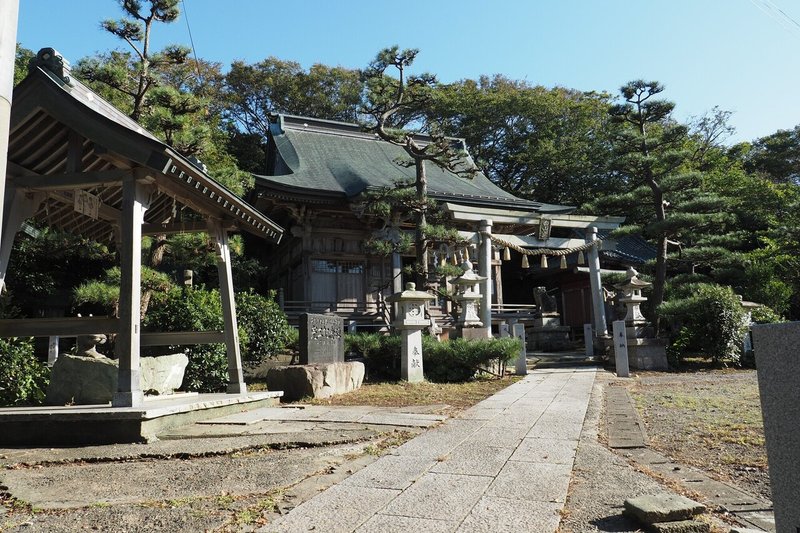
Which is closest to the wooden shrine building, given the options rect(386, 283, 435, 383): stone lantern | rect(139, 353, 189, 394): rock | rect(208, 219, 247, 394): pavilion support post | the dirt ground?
rect(386, 283, 435, 383): stone lantern

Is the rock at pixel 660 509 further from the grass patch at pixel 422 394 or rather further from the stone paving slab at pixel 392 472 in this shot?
the grass patch at pixel 422 394

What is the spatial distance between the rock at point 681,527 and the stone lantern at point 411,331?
8223mm

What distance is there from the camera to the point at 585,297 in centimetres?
2533

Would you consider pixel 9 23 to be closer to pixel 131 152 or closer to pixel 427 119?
pixel 131 152

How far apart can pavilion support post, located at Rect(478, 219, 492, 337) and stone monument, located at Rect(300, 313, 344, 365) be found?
17.2 ft

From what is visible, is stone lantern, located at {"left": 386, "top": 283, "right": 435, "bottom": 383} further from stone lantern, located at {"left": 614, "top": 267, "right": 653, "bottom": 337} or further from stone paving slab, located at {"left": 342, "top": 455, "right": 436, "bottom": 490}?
stone lantern, located at {"left": 614, "top": 267, "right": 653, "bottom": 337}

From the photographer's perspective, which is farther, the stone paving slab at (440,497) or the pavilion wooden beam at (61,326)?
the pavilion wooden beam at (61,326)

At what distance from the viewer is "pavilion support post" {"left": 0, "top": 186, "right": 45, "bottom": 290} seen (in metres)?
5.96

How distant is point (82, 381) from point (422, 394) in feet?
16.4

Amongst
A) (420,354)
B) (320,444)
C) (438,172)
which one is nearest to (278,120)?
(438,172)

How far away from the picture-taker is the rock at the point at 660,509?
8.77 feet

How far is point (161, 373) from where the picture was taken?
268 inches

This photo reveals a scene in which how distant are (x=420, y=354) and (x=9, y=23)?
965 cm

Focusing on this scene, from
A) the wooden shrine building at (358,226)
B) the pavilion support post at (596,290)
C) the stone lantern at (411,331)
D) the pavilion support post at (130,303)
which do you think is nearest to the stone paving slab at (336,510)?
the pavilion support post at (130,303)
